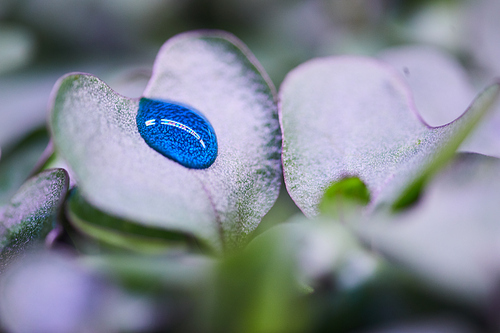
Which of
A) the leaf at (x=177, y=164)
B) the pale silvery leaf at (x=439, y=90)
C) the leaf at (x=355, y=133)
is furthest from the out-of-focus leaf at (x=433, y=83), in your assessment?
the leaf at (x=177, y=164)

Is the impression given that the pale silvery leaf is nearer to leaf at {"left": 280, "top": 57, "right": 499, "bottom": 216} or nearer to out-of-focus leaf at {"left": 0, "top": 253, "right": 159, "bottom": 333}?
leaf at {"left": 280, "top": 57, "right": 499, "bottom": 216}

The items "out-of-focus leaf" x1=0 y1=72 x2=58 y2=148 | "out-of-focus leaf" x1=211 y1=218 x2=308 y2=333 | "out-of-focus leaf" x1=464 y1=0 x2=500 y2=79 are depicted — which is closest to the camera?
"out-of-focus leaf" x1=211 y1=218 x2=308 y2=333

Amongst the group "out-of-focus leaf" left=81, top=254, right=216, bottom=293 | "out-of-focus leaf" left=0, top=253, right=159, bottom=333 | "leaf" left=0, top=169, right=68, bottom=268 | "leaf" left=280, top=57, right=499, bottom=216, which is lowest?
"out-of-focus leaf" left=0, top=253, right=159, bottom=333

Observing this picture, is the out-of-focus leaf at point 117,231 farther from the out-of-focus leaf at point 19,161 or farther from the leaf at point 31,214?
the out-of-focus leaf at point 19,161

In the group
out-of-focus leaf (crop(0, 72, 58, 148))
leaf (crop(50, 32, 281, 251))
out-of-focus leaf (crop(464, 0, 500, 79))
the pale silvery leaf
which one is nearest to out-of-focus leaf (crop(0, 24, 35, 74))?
out-of-focus leaf (crop(0, 72, 58, 148))

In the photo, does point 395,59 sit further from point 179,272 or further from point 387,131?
point 179,272

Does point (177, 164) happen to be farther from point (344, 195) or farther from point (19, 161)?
point (19, 161)

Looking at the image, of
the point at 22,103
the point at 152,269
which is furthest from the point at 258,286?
→ the point at 22,103

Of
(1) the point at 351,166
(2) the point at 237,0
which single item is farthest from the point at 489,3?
(1) the point at 351,166
